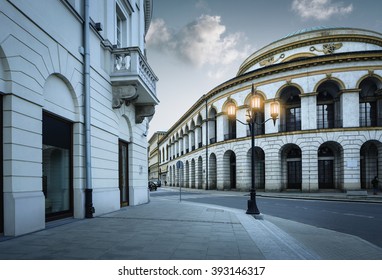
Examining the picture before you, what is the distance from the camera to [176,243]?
587 centimetres

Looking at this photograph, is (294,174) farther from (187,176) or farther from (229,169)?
(187,176)

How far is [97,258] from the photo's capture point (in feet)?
Answer: 15.5

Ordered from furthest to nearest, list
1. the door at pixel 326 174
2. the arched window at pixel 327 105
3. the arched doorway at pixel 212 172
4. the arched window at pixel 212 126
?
the arched window at pixel 212 126 → the arched doorway at pixel 212 172 → the arched window at pixel 327 105 → the door at pixel 326 174

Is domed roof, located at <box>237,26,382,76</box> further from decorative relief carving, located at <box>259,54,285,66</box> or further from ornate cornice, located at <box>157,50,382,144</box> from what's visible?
ornate cornice, located at <box>157,50,382,144</box>

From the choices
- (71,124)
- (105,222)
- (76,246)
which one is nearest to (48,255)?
(76,246)

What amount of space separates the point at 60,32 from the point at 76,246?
623cm

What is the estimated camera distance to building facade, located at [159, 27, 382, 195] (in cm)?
2753

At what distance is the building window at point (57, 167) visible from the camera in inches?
324

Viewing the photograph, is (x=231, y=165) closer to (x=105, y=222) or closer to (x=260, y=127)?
(x=260, y=127)

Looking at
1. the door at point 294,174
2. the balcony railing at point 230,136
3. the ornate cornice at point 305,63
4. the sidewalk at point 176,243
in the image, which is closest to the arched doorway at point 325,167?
the door at point 294,174

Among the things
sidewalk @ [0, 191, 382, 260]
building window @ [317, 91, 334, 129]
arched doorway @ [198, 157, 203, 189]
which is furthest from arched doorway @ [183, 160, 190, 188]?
sidewalk @ [0, 191, 382, 260]

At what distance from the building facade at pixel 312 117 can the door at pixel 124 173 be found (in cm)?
829

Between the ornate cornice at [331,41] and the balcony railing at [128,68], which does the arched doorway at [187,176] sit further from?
the balcony railing at [128,68]

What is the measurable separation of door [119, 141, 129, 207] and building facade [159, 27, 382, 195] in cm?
829
